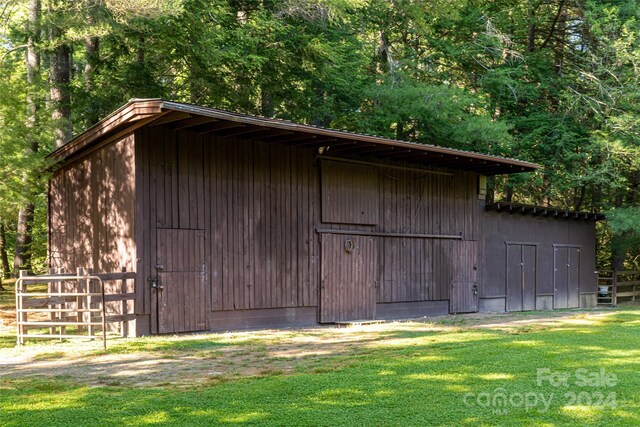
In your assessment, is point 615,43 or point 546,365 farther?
point 615,43

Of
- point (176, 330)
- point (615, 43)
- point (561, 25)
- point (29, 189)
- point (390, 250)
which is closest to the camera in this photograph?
point (176, 330)

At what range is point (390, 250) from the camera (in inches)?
669

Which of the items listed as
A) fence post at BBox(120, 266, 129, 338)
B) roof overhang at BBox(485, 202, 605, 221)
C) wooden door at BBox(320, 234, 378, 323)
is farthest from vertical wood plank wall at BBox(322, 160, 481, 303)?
fence post at BBox(120, 266, 129, 338)

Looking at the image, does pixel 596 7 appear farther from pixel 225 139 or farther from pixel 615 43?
pixel 225 139

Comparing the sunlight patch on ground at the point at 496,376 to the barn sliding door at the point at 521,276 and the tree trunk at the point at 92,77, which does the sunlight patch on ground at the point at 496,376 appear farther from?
the tree trunk at the point at 92,77

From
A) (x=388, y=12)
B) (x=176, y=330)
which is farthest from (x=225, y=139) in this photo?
(x=388, y=12)

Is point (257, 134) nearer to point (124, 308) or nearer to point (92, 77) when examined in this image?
point (124, 308)

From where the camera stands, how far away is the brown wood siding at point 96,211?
12906mm

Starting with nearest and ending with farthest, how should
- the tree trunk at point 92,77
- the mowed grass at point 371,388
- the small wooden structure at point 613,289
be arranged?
the mowed grass at point 371,388 → the tree trunk at point 92,77 → the small wooden structure at point 613,289

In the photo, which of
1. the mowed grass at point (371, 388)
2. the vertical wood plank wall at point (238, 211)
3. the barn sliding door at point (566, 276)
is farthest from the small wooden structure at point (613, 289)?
the mowed grass at point (371, 388)

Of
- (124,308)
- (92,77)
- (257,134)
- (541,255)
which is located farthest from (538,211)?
(92,77)

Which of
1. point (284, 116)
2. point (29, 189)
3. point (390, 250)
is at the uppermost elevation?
point (284, 116)

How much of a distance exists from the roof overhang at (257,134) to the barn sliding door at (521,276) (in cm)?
326

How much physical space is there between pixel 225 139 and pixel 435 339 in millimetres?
5538
